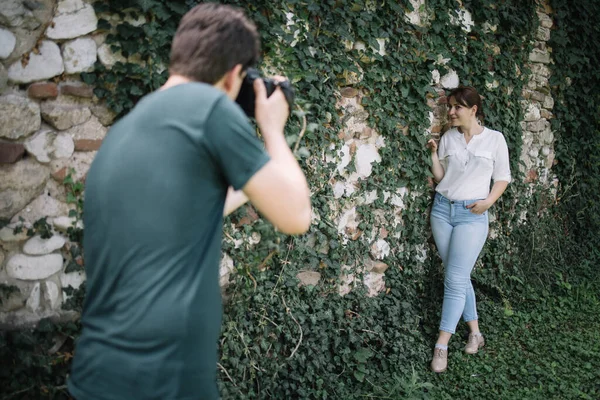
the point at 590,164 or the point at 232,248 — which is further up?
the point at 232,248

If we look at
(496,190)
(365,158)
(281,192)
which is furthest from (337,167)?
(281,192)

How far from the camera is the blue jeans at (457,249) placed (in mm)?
3801

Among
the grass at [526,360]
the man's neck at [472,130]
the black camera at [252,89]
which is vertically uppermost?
the black camera at [252,89]

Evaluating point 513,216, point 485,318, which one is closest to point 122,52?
point 485,318

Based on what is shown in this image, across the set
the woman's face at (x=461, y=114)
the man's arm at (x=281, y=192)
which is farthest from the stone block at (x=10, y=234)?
the woman's face at (x=461, y=114)

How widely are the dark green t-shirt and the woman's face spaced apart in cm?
299

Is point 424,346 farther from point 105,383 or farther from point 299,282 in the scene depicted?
point 105,383

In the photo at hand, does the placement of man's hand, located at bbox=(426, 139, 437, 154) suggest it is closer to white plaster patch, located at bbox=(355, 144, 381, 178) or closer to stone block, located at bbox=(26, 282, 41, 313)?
white plaster patch, located at bbox=(355, 144, 381, 178)

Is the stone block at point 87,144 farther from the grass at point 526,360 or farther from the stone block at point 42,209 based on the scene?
the grass at point 526,360

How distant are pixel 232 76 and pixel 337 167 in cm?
215

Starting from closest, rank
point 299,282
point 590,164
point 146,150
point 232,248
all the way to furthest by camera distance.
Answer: point 146,150
point 232,248
point 299,282
point 590,164

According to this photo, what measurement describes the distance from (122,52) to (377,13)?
1908 millimetres

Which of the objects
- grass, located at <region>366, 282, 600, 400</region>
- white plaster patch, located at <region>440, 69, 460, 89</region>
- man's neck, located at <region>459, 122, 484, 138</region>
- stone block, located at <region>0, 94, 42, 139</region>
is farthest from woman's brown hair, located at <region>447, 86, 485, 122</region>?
stone block, located at <region>0, 94, 42, 139</region>

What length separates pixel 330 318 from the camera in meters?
3.40
